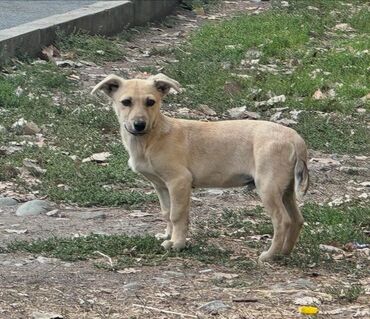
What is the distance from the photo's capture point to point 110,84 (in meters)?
7.10

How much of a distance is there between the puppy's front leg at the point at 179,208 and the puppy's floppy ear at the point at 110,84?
711mm

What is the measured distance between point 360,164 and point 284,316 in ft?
14.1

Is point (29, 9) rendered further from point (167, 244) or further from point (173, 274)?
point (173, 274)

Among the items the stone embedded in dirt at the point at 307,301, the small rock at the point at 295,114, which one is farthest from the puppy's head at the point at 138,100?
the small rock at the point at 295,114

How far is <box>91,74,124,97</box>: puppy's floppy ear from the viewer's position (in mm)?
7047

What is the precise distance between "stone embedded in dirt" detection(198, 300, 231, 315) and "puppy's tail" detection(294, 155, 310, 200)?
44.5 inches

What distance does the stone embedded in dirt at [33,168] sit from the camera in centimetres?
863

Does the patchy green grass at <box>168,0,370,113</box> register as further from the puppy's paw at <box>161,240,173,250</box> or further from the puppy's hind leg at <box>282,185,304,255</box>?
the puppy's paw at <box>161,240,173,250</box>

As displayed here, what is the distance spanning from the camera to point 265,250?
7.03 m

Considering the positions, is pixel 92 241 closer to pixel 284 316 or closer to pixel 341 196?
pixel 284 316

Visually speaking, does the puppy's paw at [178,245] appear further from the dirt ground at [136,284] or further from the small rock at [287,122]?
the small rock at [287,122]

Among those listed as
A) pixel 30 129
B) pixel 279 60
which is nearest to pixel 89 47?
pixel 279 60

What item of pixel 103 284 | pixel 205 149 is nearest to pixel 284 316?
pixel 103 284

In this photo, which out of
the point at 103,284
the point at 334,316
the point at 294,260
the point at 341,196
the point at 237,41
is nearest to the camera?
the point at 334,316
